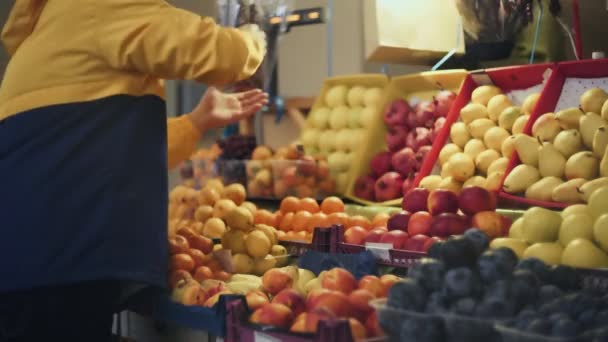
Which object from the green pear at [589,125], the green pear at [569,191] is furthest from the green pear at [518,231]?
the green pear at [589,125]

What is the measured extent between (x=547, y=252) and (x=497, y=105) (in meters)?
1.32

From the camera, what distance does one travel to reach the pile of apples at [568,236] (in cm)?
198

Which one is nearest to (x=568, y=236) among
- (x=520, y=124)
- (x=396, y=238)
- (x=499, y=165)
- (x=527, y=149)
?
(x=396, y=238)

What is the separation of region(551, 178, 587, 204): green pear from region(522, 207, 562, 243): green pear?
512 mm

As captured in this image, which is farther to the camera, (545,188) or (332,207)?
(332,207)

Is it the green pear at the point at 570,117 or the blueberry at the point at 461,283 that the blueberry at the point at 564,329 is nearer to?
the blueberry at the point at 461,283

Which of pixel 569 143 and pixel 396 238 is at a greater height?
pixel 569 143

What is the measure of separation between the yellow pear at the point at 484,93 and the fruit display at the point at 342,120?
22.5 inches

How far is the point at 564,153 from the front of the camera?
2.82 meters

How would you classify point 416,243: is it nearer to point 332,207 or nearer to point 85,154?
point 332,207

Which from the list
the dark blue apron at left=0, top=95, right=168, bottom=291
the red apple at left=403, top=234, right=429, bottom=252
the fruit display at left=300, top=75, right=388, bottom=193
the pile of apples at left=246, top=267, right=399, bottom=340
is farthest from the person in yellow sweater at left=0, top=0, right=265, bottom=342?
the fruit display at left=300, top=75, right=388, bottom=193

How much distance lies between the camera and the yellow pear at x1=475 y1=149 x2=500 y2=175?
10.4 ft

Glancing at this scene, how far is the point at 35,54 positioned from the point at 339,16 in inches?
93.1

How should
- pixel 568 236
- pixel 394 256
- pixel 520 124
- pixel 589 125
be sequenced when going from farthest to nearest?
pixel 520 124
pixel 589 125
pixel 394 256
pixel 568 236
